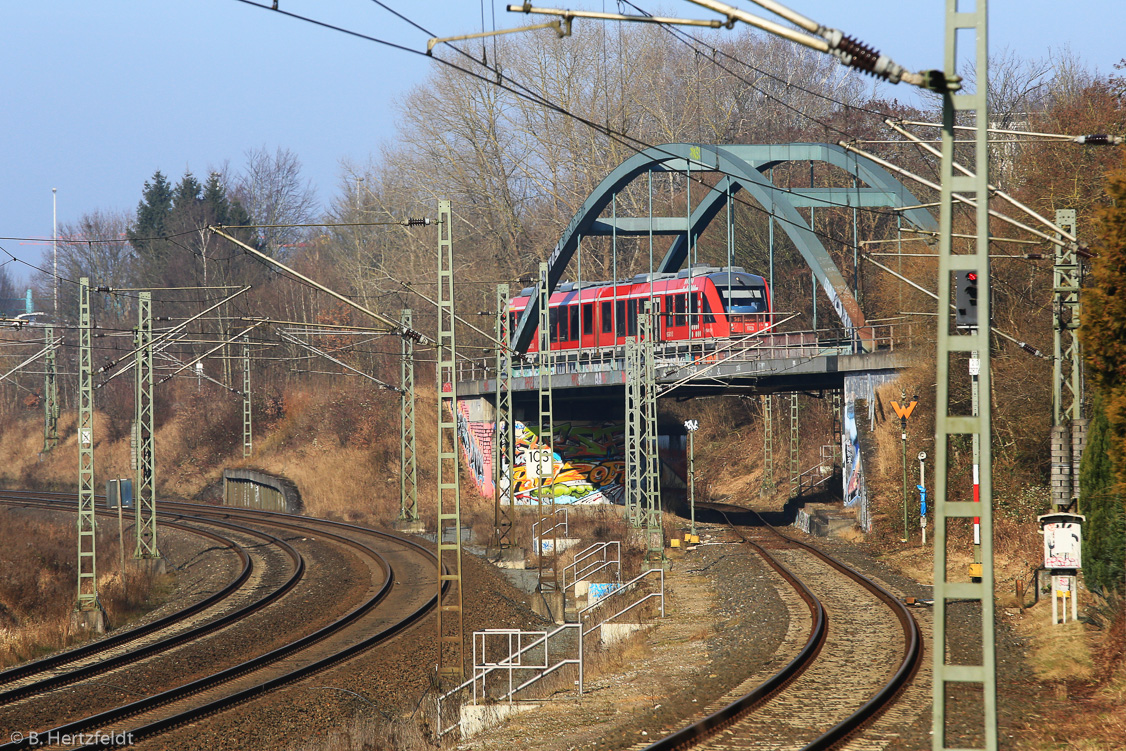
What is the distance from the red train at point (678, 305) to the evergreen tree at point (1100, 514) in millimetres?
19018

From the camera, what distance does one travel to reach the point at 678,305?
40.9 meters

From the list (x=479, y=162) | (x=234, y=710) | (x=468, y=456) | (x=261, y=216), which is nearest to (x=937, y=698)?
(x=234, y=710)

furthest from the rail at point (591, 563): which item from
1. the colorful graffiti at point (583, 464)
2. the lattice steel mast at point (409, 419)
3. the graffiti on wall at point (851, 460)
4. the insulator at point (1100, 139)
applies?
the insulator at point (1100, 139)

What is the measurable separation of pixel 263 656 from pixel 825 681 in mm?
10202

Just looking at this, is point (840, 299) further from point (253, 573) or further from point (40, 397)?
point (40, 397)

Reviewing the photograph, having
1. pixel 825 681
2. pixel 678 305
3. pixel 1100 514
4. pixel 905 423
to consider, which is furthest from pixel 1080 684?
pixel 678 305

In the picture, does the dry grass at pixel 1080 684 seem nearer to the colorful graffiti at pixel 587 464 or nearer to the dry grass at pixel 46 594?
the dry grass at pixel 46 594

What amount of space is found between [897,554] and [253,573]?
17.4m

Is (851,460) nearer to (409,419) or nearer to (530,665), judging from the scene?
(409,419)

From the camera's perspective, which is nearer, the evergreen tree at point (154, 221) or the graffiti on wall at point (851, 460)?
the graffiti on wall at point (851, 460)

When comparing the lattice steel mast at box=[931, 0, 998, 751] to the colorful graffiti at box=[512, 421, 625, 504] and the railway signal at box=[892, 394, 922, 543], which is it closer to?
the railway signal at box=[892, 394, 922, 543]

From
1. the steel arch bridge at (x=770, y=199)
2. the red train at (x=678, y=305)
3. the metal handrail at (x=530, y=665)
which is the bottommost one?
the metal handrail at (x=530, y=665)

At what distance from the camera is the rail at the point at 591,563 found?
91.1ft

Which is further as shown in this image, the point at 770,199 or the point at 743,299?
the point at 743,299
